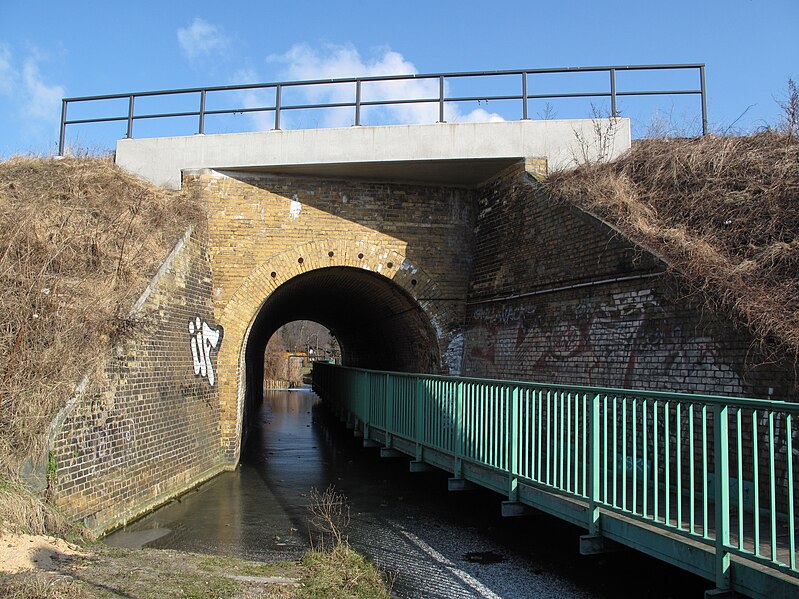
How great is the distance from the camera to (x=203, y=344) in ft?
37.7

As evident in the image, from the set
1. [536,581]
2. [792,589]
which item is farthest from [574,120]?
[792,589]

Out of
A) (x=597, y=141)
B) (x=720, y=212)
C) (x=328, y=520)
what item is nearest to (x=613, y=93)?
(x=597, y=141)

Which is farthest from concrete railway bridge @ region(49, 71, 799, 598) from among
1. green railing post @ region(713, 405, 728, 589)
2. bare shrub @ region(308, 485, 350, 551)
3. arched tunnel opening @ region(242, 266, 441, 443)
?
bare shrub @ region(308, 485, 350, 551)

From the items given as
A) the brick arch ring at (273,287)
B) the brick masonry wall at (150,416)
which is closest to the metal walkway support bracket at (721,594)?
the brick masonry wall at (150,416)

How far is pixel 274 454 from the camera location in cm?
1442

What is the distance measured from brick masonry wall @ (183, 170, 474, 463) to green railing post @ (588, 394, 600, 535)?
299 inches

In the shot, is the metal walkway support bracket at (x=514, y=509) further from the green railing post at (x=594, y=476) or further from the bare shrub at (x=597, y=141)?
the bare shrub at (x=597, y=141)

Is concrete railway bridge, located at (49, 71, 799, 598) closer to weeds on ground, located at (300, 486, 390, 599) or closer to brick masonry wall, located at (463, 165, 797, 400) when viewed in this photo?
brick masonry wall, located at (463, 165, 797, 400)

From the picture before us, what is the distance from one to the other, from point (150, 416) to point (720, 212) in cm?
867

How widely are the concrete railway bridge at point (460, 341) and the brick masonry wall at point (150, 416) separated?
0.04 metres

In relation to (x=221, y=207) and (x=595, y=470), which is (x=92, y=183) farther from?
(x=595, y=470)

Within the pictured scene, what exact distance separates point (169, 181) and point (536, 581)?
1047 centimetres

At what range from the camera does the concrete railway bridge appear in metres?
5.79

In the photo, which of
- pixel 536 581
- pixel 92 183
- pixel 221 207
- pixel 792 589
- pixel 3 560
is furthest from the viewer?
pixel 221 207
